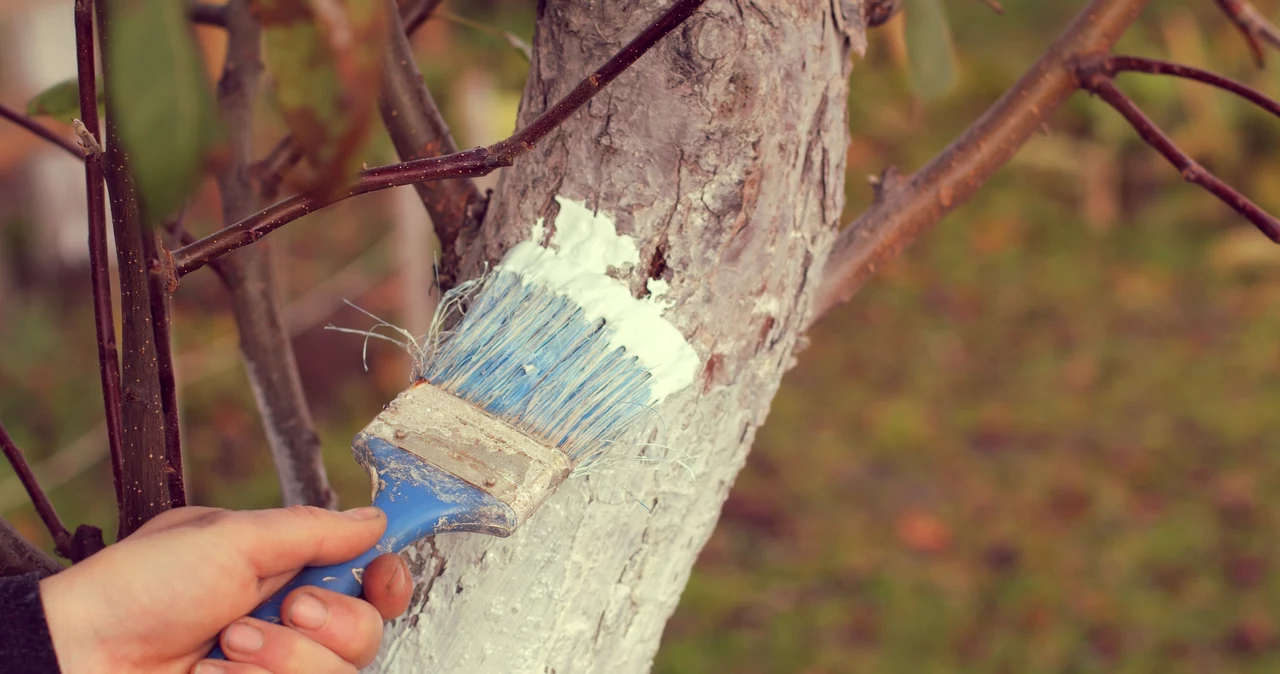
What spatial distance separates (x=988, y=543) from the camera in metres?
2.53

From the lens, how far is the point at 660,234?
0.75 meters

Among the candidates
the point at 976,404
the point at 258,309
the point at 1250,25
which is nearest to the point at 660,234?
the point at 258,309

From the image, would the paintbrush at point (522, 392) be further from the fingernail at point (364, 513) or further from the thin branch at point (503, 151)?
the thin branch at point (503, 151)

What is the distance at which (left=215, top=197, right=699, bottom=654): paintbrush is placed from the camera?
0.75m

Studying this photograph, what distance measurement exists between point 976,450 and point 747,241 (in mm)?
2309

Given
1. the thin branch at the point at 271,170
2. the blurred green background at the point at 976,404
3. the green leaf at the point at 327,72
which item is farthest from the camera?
the blurred green background at the point at 976,404

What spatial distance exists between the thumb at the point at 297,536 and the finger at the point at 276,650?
4 cm

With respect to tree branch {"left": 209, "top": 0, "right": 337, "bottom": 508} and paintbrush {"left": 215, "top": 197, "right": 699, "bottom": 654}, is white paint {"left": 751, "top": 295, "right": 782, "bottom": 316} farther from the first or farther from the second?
tree branch {"left": 209, "top": 0, "right": 337, "bottom": 508}

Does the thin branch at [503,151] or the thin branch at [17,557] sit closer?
the thin branch at [503,151]

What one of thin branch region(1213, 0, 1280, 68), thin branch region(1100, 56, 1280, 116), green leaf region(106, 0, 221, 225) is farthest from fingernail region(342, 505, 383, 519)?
thin branch region(1213, 0, 1280, 68)

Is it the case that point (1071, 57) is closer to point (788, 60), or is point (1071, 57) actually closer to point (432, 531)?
point (788, 60)

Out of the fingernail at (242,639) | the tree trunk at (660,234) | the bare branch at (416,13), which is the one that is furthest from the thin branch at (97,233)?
the bare branch at (416,13)

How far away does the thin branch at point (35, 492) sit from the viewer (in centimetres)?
80

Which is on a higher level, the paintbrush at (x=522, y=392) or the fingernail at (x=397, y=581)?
the paintbrush at (x=522, y=392)
